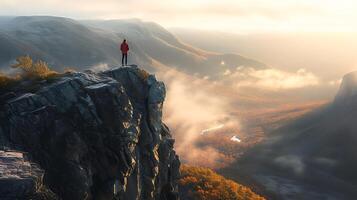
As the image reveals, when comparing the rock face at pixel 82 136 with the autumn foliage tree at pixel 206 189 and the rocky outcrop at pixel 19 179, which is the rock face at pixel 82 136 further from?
the autumn foliage tree at pixel 206 189

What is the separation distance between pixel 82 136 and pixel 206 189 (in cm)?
9806

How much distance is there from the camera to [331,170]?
200 metres

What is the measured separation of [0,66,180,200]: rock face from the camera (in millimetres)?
35469

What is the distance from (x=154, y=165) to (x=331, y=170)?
16702 cm

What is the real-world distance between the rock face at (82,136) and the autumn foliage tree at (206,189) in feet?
255

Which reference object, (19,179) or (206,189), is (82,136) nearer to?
(19,179)

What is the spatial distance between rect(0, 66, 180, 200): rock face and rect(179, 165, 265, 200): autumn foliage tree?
77.8 meters

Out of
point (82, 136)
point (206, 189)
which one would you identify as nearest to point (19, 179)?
point (82, 136)

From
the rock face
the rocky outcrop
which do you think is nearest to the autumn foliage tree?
the rock face

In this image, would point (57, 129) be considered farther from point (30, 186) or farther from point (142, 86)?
point (142, 86)

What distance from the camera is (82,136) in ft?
127

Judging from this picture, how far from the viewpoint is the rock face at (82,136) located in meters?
35.5

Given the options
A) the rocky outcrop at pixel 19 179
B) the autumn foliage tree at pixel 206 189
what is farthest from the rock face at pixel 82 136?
the autumn foliage tree at pixel 206 189

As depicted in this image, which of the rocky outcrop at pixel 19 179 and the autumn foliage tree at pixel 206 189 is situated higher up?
the rocky outcrop at pixel 19 179
